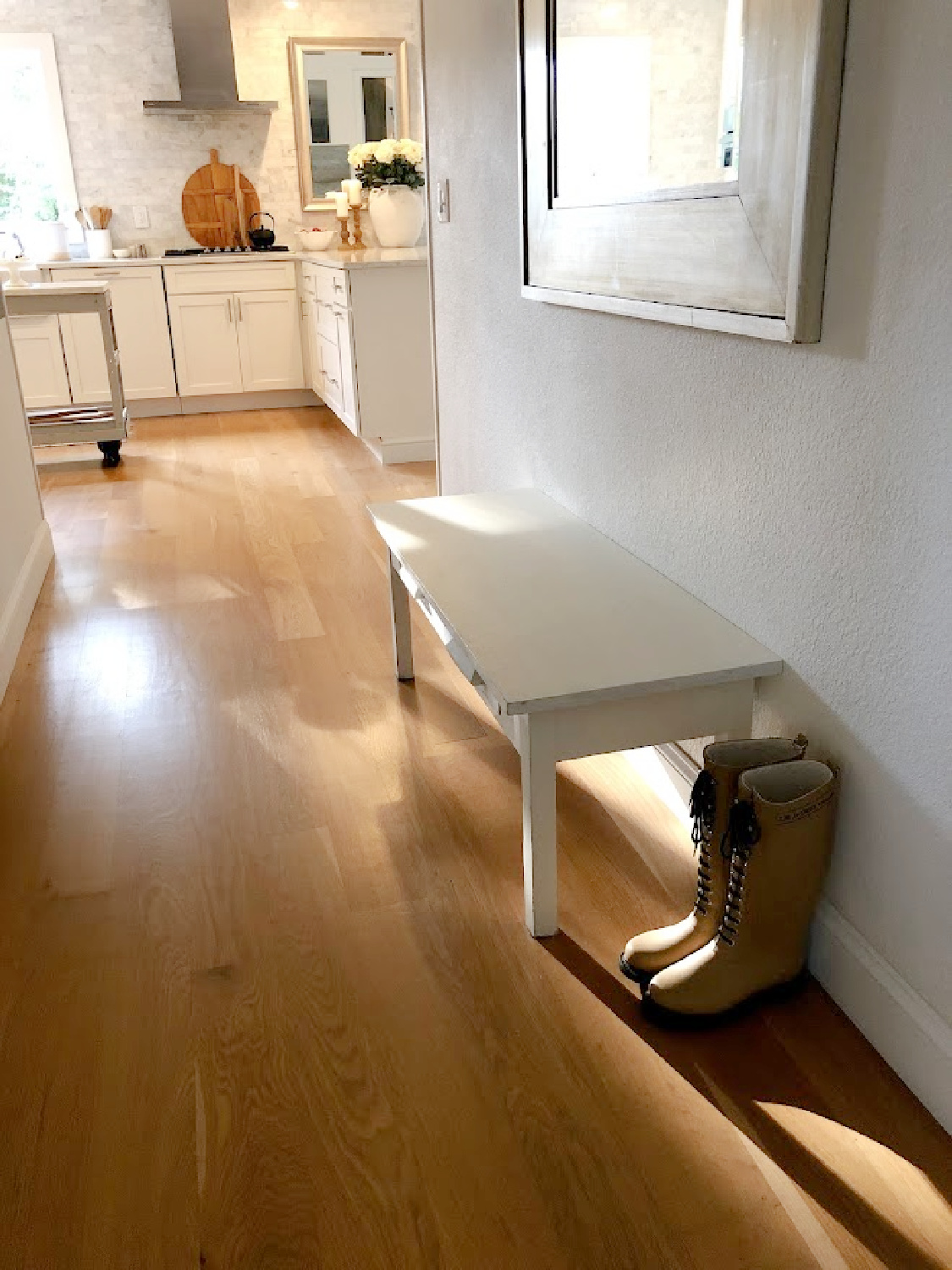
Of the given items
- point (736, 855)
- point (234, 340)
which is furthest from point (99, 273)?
point (736, 855)

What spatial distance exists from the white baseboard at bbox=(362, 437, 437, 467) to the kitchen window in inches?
104

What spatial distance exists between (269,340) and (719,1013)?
16.9ft

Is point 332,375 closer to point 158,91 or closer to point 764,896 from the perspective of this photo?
point 158,91

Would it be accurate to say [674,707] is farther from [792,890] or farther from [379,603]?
[379,603]

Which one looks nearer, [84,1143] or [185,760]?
[84,1143]

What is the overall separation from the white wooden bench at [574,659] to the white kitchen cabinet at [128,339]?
4084mm

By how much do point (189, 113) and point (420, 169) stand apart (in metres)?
1.93

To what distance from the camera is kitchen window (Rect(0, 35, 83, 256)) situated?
17.8 feet

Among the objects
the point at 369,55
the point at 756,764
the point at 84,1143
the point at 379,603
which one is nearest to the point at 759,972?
the point at 756,764

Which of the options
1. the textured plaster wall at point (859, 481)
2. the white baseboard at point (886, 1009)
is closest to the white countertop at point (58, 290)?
the textured plaster wall at point (859, 481)

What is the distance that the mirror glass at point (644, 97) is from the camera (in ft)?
4.34

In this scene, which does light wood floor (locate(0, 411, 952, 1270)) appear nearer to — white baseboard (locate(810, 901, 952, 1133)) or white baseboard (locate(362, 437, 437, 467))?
white baseboard (locate(810, 901, 952, 1133))

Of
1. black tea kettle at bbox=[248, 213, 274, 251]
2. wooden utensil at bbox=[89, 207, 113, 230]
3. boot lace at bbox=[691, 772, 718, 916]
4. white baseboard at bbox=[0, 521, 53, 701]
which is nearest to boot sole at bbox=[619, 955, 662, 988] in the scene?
boot lace at bbox=[691, 772, 718, 916]

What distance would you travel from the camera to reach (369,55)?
571 cm
